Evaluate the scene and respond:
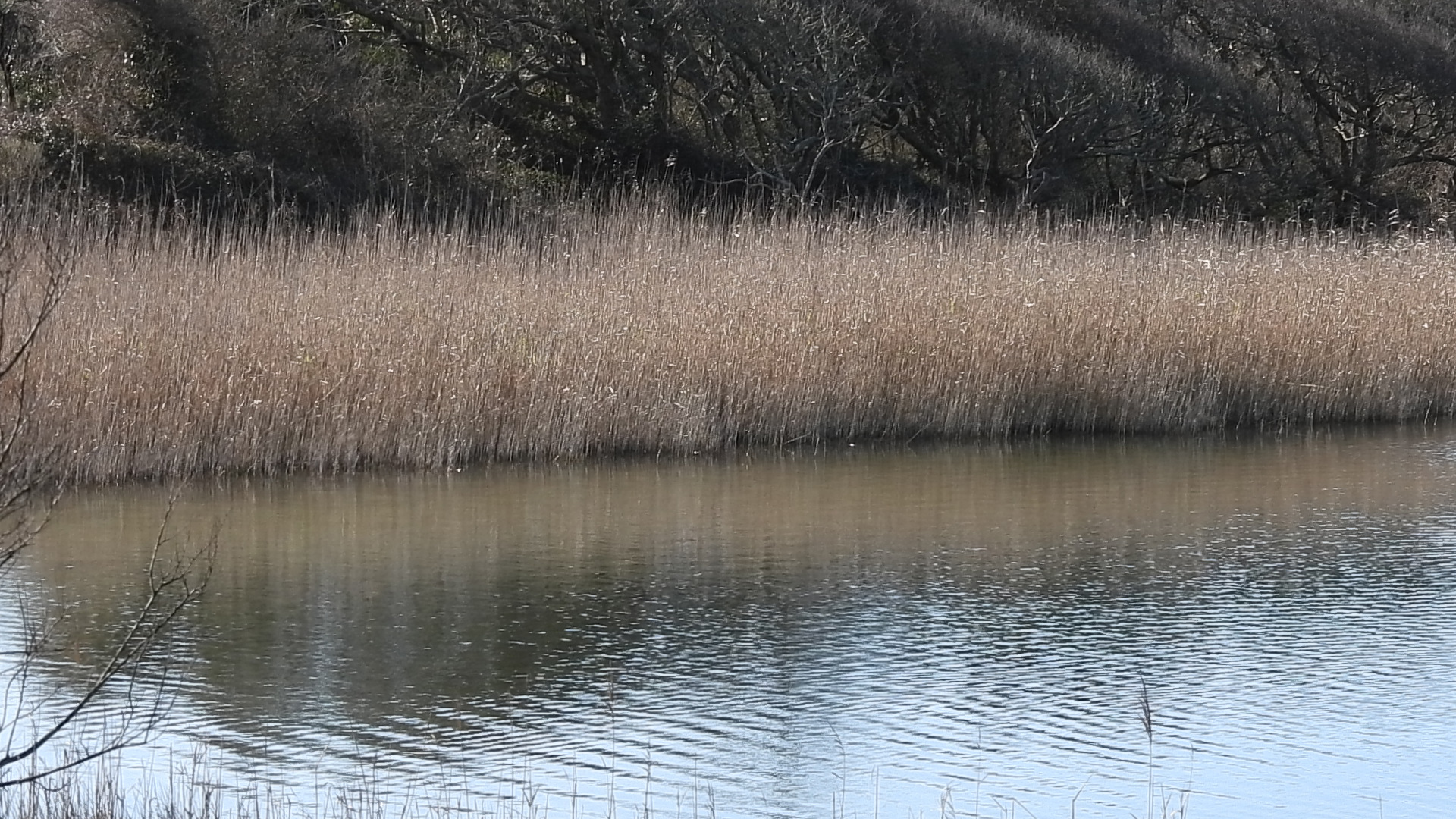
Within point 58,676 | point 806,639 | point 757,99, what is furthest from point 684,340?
point 757,99

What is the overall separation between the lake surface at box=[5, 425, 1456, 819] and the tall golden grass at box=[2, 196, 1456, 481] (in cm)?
44

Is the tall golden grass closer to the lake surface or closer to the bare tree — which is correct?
the lake surface

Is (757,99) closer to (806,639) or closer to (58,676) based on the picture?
(806,639)

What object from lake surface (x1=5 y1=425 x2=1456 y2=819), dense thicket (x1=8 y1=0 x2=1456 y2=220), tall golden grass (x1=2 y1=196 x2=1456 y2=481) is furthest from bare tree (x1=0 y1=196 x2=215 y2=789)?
dense thicket (x1=8 y1=0 x2=1456 y2=220)

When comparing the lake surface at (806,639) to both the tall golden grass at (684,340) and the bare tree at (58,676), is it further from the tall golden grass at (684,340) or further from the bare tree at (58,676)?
the tall golden grass at (684,340)

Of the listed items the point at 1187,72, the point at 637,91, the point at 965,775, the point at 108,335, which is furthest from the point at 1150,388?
the point at 1187,72

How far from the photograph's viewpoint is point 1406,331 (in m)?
10.6

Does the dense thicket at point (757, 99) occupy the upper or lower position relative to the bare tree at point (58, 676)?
upper

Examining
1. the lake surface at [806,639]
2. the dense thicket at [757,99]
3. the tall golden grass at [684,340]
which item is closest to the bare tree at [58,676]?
the lake surface at [806,639]

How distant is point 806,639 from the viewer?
5281 millimetres

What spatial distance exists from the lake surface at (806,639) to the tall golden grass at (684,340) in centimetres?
44

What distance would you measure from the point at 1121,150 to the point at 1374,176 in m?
3.97

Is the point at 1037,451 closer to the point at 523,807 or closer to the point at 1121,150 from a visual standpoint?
the point at 523,807

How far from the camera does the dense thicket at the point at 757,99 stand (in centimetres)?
1425
